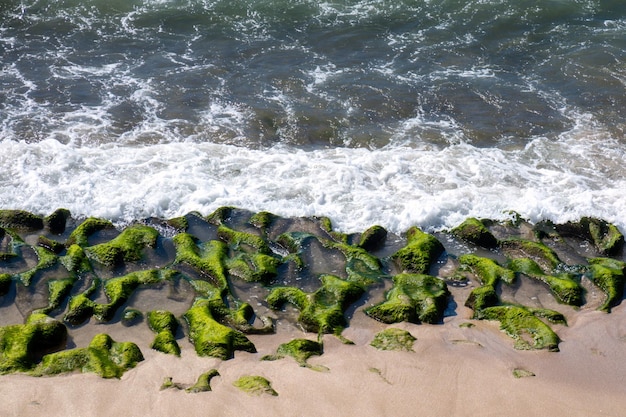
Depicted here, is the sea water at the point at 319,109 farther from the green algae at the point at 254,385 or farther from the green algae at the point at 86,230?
the green algae at the point at 254,385

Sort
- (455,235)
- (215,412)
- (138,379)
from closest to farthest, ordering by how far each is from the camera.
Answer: (215,412) → (138,379) → (455,235)

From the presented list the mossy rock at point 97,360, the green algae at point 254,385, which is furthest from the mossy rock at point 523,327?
the mossy rock at point 97,360

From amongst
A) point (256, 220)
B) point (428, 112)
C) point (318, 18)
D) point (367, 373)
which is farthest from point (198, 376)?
point (318, 18)

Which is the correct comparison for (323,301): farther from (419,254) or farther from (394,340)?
(419,254)

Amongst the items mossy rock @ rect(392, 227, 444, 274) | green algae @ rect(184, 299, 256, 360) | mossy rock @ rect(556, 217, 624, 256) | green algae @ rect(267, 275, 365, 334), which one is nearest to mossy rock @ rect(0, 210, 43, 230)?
green algae @ rect(184, 299, 256, 360)

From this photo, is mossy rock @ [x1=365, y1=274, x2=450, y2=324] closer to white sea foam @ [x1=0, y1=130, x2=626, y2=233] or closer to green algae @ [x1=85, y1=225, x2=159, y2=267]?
white sea foam @ [x1=0, y1=130, x2=626, y2=233]

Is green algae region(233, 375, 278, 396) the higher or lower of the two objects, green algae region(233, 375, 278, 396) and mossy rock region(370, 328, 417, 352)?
the higher

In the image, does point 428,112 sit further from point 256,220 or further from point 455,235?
point 256,220
